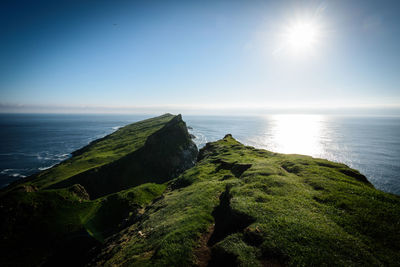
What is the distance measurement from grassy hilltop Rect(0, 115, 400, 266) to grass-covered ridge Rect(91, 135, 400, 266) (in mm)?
65

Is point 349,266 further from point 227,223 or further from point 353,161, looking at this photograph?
point 353,161

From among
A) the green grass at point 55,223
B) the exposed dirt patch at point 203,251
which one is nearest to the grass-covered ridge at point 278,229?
the exposed dirt patch at point 203,251

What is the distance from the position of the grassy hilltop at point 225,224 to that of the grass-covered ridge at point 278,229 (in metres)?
0.07

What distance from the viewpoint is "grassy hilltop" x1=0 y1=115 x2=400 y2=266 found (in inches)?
419

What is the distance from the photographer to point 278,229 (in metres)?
12.1

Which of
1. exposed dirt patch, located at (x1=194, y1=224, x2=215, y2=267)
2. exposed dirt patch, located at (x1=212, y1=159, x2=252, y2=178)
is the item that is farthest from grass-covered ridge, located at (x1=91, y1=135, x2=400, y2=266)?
exposed dirt patch, located at (x1=212, y1=159, x2=252, y2=178)

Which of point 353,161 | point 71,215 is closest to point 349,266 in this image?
point 71,215

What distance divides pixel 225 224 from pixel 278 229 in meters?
4.60

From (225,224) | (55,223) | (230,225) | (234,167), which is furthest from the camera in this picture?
(234,167)

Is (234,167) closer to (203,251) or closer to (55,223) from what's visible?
(203,251)

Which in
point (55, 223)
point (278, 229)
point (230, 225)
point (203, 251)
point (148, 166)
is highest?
point (278, 229)

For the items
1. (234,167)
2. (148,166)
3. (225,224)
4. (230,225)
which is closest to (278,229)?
(230,225)

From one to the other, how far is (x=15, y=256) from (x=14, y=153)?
143919mm

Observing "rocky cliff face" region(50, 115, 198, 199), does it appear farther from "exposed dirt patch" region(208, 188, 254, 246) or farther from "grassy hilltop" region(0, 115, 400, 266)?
"exposed dirt patch" region(208, 188, 254, 246)
